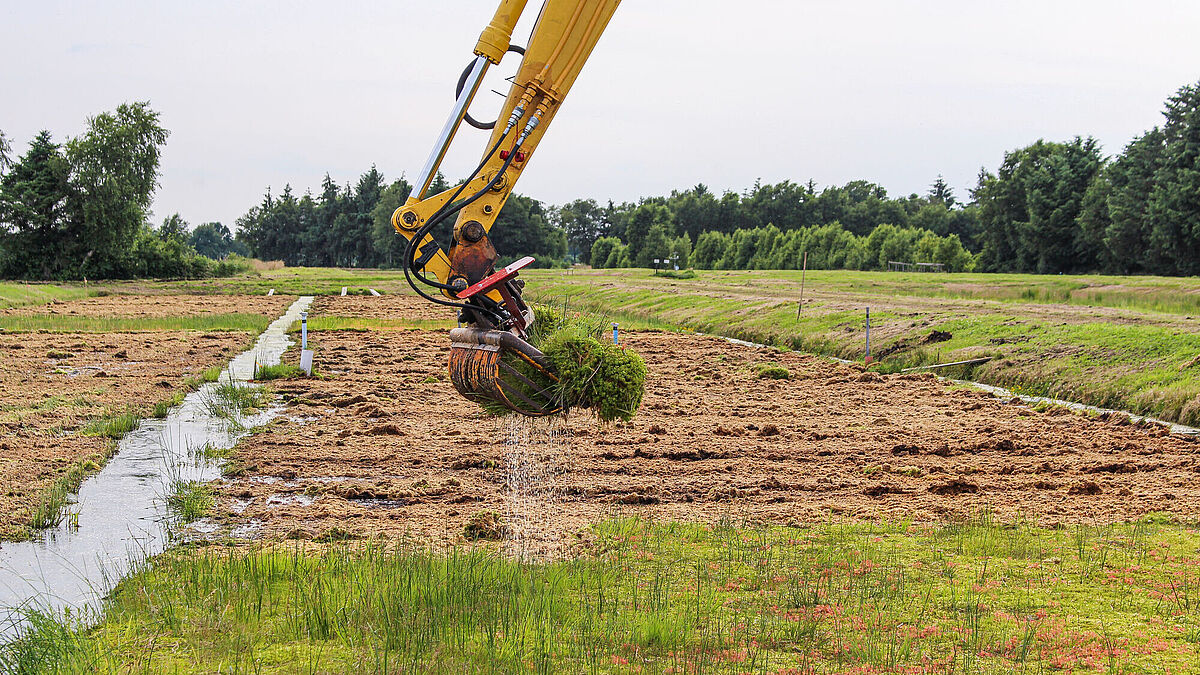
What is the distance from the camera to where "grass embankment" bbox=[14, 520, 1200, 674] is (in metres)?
5.56

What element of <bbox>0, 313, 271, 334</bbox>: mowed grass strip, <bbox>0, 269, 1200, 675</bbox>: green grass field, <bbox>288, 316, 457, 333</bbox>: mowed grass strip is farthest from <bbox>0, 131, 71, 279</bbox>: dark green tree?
<bbox>0, 269, 1200, 675</bbox>: green grass field

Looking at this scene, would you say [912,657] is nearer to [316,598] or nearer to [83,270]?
[316,598]

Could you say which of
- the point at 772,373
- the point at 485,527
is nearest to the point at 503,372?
the point at 485,527

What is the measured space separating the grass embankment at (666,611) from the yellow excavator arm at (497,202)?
4.57 ft

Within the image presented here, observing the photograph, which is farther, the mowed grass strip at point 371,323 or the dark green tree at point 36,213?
the dark green tree at point 36,213

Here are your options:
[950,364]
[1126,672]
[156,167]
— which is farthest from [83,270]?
[1126,672]

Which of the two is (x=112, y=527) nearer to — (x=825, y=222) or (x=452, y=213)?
(x=452, y=213)

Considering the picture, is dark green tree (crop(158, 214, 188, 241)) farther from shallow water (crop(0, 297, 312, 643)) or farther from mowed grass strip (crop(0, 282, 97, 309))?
shallow water (crop(0, 297, 312, 643))

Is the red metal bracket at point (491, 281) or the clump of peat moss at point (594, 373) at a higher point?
the red metal bracket at point (491, 281)

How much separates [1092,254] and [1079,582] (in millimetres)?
75953

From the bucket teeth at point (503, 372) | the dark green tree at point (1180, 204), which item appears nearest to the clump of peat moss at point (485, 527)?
the bucket teeth at point (503, 372)

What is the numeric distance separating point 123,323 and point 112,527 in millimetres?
25430

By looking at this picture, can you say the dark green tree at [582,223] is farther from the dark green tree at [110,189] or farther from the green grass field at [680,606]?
the green grass field at [680,606]

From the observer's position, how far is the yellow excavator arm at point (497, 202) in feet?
25.5
